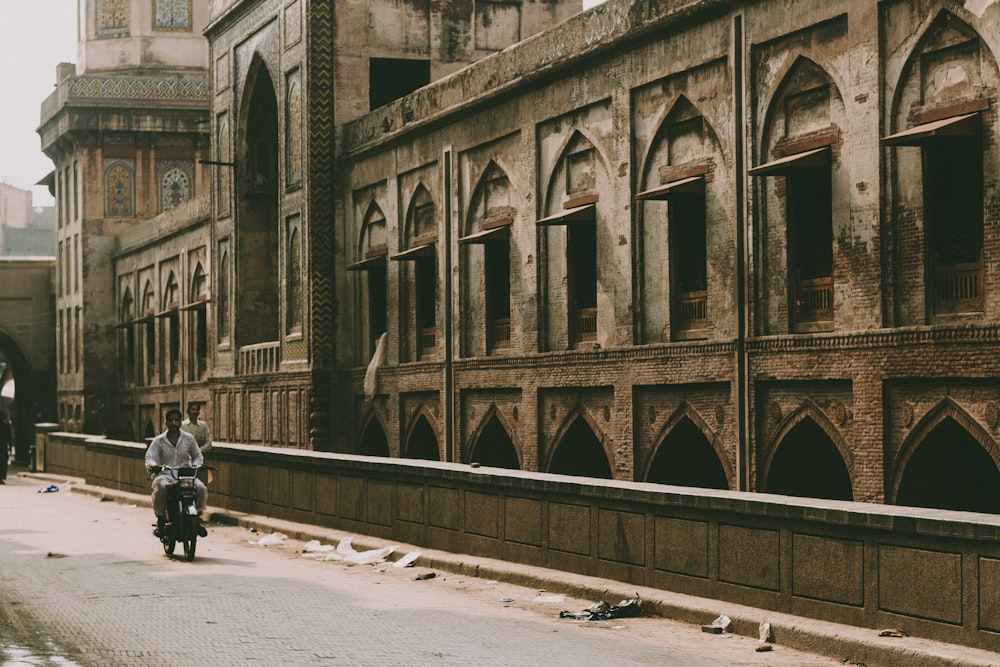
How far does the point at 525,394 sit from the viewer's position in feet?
77.0

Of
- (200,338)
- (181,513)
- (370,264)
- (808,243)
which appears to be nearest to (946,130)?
(808,243)

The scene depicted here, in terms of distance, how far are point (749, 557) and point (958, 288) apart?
6.19m

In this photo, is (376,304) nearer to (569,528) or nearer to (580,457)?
(580,457)

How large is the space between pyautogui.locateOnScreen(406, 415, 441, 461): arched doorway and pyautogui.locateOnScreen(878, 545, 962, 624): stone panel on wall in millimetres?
18763

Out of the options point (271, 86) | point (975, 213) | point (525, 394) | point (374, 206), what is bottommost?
point (525, 394)

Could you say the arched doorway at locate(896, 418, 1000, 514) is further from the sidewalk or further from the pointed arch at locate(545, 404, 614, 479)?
the pointed arch at locate(545, 404, 614, 479)

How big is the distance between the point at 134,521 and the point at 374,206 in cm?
907

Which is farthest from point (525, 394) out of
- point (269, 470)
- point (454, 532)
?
point (454, 532)

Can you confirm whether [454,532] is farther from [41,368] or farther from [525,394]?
[41,368]

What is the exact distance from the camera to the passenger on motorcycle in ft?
53.6

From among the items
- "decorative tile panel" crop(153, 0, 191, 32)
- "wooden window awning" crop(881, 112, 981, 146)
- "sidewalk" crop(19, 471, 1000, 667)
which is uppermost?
"decorative tile panel" crop(153, 0, 191, 32)

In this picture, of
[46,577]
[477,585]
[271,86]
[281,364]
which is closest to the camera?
[477,585]

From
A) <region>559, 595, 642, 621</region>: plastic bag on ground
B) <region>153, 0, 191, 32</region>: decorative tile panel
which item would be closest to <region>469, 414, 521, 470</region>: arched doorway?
<region>559, 595, 642, 621</region>: plastic bag on ground

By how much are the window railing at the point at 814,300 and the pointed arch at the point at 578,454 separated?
5.54 metres
